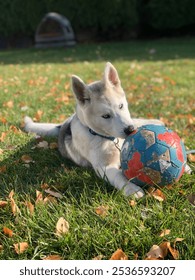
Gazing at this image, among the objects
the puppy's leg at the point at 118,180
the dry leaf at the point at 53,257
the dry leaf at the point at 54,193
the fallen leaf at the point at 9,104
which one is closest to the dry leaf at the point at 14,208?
the dry leaf at the point at 54,193

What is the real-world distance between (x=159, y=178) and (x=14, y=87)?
594cm

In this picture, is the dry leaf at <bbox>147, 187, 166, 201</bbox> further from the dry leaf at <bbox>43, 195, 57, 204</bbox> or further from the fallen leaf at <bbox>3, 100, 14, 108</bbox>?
the fallen leaf at <bbox>3, 100, 14, 108</bbox>

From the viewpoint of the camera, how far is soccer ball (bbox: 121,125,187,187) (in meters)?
3.23

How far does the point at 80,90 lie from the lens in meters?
3.77

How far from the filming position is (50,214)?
9.64 feet

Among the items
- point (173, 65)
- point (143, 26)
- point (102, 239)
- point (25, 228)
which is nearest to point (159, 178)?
point (102, 239)

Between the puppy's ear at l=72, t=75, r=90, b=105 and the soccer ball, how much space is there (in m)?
0.66

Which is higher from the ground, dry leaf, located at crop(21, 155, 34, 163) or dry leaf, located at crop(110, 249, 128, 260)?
dry leaf, located at crop(110, 249, 128, 260)

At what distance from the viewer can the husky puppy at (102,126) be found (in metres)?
3.53

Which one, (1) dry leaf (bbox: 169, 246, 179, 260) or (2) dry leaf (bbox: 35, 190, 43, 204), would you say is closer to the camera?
(1) dry leaf (bbox: 169, 246, 179, 260)

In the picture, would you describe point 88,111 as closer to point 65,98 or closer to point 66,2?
point 65,98

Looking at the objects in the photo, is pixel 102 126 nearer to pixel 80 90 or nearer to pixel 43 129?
pixel 80 90

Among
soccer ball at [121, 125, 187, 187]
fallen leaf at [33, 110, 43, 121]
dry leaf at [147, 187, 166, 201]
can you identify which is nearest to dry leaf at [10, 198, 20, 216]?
soccer ball at [121, 125, 187, 187]

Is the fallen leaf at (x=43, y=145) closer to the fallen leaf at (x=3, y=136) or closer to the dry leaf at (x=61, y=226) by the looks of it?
the fallen leaf at (x=3, y=136)
